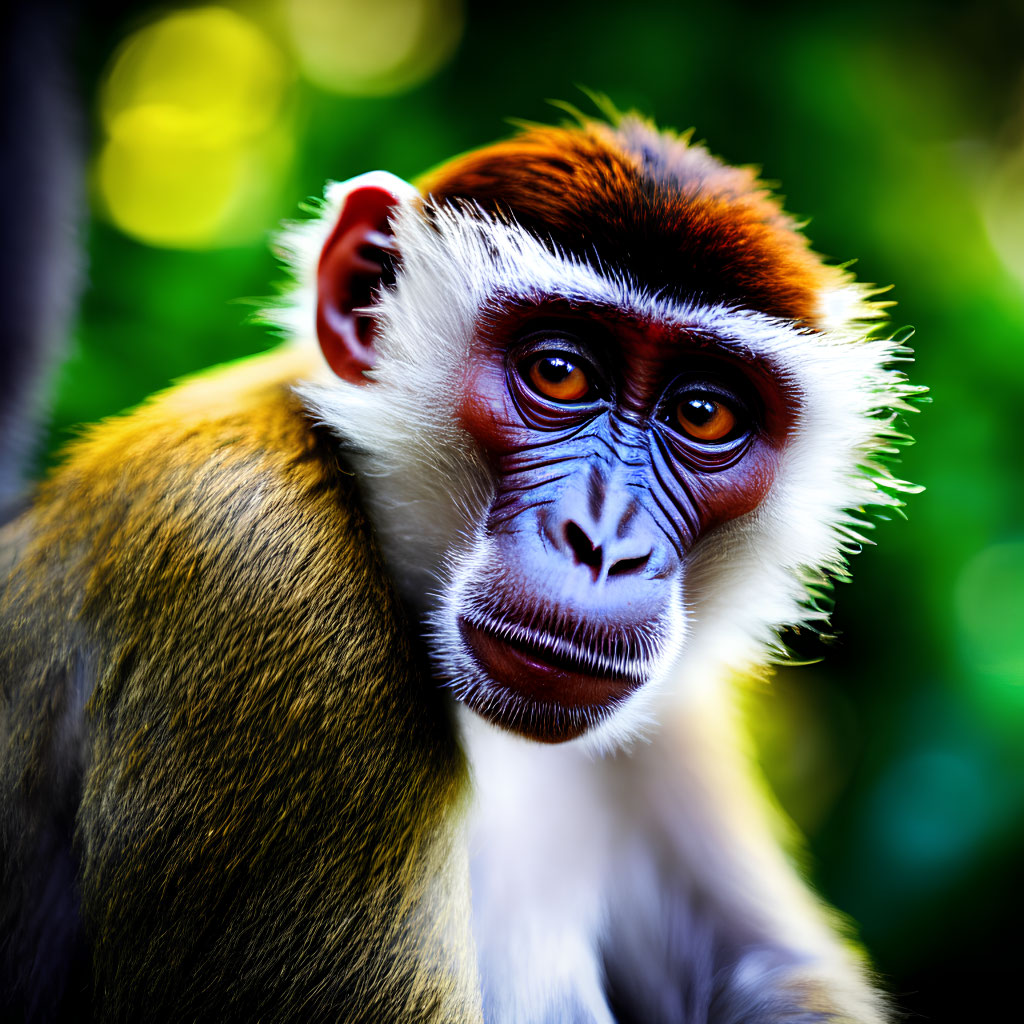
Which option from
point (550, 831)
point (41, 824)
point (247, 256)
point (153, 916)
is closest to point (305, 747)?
point (153, 916)

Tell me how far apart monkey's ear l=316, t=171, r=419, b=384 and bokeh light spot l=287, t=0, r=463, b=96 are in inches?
58.7

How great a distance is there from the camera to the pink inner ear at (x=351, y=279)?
1.74 m

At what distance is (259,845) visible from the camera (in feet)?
4.52

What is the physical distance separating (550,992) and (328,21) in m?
3.21

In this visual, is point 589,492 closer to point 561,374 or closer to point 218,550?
point 561,374

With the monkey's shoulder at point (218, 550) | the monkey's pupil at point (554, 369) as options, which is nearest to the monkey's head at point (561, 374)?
the monkey's pupil at point (554, 369)

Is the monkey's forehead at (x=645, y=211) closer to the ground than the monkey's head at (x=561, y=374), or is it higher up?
higher up

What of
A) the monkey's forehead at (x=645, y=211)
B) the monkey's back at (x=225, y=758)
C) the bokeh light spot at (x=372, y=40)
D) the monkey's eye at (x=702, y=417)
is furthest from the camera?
the bokeh light spot at (x=372, y=40)

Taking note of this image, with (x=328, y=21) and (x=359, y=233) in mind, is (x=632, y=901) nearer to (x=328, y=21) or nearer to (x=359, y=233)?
(x=359, y=233)

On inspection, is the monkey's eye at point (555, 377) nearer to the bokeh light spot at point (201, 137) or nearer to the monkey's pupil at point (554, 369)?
the monkey's pupil at point (554, 369)

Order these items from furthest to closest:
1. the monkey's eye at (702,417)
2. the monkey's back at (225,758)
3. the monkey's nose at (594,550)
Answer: the monkey's eye at (702,417) < the monkey's nose at (594,550) < the monkey's back at (225,758)

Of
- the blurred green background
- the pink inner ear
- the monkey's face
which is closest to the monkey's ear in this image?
the pink inner ear

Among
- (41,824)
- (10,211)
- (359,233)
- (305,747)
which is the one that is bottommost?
(41,824)

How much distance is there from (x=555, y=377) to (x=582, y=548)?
380 millimetres
